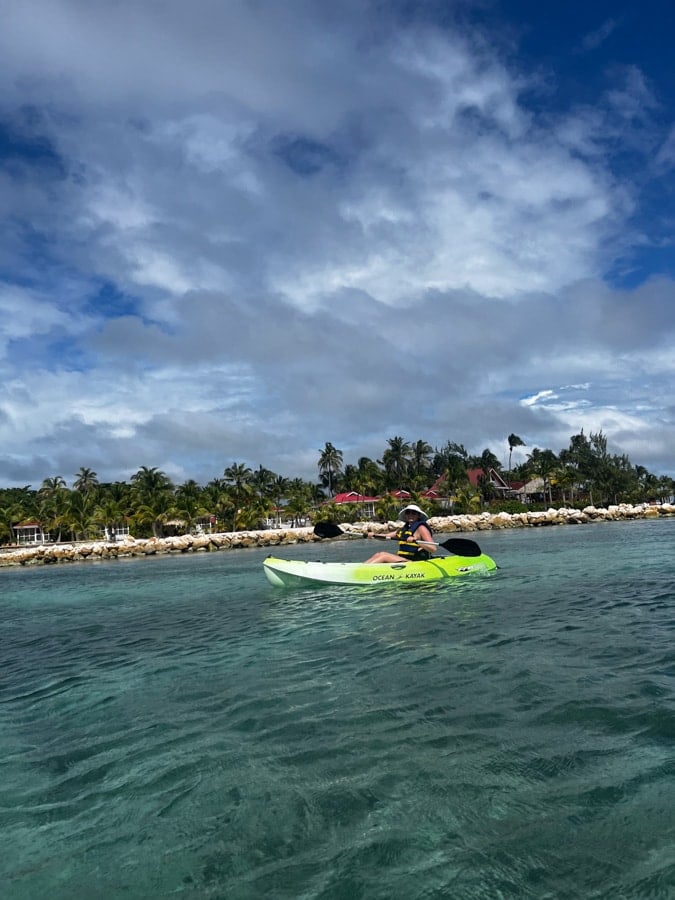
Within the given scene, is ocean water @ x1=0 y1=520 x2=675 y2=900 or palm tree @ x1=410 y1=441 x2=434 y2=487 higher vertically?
palm tree @ x1=410 y1=441 x2=434 y2=487

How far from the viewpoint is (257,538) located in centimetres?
5525

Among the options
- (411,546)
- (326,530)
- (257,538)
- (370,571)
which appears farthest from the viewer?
(257,538)

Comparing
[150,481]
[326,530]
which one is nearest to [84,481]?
[150,481]

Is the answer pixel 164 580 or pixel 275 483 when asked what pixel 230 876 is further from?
pixel 275 483

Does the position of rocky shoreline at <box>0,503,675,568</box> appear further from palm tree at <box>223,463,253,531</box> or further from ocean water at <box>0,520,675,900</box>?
ocean water at <box>0,520,675,900</box>

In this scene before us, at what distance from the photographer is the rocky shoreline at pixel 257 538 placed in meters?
52.6

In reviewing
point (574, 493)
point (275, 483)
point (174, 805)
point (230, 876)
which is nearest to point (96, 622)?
point (174, 805)

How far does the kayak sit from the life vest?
0.95ft

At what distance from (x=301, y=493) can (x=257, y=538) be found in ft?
82.3

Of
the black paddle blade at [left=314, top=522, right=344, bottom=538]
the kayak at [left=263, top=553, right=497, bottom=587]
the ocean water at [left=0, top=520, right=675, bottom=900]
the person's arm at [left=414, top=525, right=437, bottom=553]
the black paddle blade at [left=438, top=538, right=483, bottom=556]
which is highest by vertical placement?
the black paddle blade at [left=314, top=522, right=344, bottom=538]

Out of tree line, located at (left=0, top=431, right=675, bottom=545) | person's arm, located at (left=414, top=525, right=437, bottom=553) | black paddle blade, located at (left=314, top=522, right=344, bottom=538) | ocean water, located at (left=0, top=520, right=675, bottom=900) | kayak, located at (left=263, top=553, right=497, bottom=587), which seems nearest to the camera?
ocean water, located at (left=0, top=520, right=675, bottom=900)

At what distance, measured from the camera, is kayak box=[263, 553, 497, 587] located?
14.6 meters

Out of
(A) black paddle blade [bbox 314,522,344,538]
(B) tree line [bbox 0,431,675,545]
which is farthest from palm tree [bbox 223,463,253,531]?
(A) black paddle blade [bbox 314,522,344,538]

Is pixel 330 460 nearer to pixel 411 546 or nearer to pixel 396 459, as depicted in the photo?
pixel 396 459
